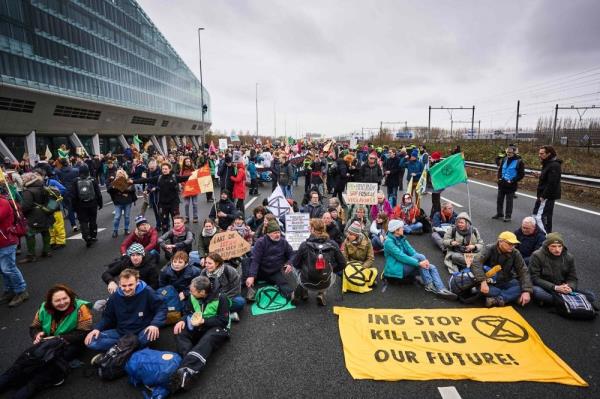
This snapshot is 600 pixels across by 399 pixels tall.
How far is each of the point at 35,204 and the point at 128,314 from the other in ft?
16.7

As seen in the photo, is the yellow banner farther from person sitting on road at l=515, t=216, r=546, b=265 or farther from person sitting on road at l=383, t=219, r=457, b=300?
person sitting on road at l=515, t=216, r=546, b=265

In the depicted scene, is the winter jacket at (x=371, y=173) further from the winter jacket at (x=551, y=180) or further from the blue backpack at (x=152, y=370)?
the blue backpack at (x=152, y=370)

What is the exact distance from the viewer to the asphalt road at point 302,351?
3.49 metres

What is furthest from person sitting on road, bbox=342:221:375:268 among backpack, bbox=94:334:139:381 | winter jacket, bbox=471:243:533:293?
backpack, bbox=94:334:139:381

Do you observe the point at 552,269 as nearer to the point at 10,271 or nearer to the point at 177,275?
the point at 177,275

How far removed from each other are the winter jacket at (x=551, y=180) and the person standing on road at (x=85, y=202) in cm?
1139

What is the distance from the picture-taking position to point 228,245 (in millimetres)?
6254

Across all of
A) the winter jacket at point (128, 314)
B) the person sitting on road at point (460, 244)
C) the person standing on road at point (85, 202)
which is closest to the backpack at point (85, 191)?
the person standing on road at point (85, 202)

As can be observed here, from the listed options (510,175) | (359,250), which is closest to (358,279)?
(359,250)

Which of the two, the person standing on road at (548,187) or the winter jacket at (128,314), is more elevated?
the person standing on road at (548,187)

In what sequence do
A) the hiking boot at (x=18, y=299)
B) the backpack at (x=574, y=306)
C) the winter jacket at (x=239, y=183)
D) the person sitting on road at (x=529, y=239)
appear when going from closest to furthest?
the backpack at (x=574, y=306) → the hiking boot at (x=18, y=299) → the person sitting on road at (x=529, y=239) → the winter jacket at (x=239, y=183)

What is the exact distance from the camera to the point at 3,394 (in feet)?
11.7

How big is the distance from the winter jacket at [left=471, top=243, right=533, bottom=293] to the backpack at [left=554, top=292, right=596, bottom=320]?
38 centimetres

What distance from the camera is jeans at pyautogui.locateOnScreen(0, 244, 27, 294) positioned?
549cm
